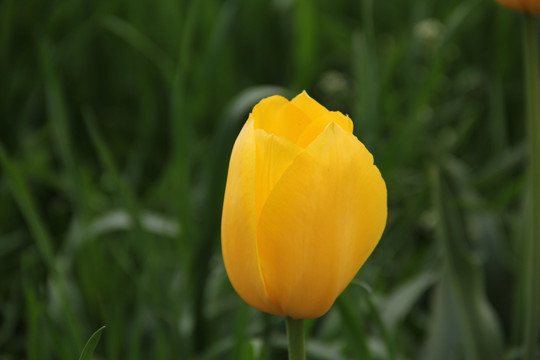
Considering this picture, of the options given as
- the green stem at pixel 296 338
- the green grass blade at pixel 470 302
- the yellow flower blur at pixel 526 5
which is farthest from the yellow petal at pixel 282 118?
the green grass blade at pixel 470 302

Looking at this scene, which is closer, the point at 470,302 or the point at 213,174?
the point at 470,302

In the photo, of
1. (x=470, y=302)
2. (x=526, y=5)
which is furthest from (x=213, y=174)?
(x=526, y=5)

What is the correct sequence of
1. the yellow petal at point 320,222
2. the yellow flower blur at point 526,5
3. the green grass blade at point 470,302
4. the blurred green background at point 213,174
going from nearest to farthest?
the yellow petal at point 320,222
the yellow flower blur at point 526,5
the green grass blade at point 470,302
the blurred green background at point 213,174

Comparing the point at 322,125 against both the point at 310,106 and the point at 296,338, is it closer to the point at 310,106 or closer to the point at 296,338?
the point at 310,106

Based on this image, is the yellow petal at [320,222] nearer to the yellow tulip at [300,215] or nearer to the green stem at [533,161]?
the yellow tulip at [300,215]

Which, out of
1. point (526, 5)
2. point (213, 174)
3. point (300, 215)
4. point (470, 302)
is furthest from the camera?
point (213, 174)

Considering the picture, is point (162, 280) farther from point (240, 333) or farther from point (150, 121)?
point (150, 121)

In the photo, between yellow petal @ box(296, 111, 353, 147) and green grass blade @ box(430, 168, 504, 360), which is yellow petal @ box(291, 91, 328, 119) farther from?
green grass blade @ box(430, 168, 504, 360)
